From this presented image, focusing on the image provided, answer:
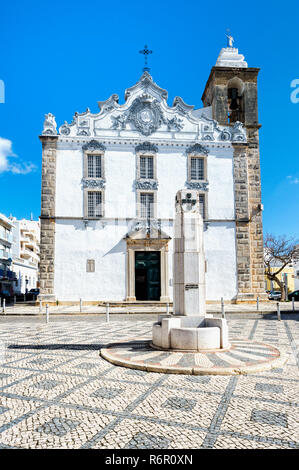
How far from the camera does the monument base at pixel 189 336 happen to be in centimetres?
736

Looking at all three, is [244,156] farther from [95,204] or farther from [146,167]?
[95,204]

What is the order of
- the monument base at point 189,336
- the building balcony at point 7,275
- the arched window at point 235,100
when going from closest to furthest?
the monument base at point 189,336 < the arched window at point 235,100 < the building balcony at point 7,275

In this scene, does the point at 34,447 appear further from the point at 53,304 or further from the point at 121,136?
the point at 121,136

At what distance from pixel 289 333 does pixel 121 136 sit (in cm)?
1603

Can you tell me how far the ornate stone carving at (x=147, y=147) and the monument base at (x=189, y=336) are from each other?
1621 cm

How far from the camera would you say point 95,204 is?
2195 centimetres

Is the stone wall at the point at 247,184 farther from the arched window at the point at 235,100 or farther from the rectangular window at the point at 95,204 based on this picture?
the rectangular window at the point at 95,204

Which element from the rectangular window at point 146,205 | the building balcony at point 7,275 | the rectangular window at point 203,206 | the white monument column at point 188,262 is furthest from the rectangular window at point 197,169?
the building balcony at point 7,275

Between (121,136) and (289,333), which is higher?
(121,136)

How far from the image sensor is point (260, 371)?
6.29 meters

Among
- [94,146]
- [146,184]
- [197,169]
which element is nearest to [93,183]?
[94,146]

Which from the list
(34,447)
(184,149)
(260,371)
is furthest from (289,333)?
(184,149)

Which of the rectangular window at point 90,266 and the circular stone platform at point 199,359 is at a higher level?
the rectangular window at point 90,266

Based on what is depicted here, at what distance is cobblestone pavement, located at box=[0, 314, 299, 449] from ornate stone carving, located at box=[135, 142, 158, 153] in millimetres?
16780
